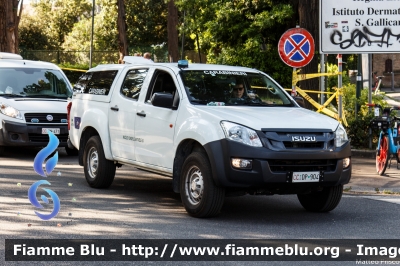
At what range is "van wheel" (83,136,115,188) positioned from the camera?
39.1 feet

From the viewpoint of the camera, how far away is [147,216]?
9867mm

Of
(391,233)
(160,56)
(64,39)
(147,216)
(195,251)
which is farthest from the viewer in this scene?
(64,39)

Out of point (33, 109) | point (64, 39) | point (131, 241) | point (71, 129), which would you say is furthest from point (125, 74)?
point (64, 39)

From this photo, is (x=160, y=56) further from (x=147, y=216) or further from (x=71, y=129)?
(x=147, y=216)

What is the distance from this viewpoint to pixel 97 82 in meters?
12.6

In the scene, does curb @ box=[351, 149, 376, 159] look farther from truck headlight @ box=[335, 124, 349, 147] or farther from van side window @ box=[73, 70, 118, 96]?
truck headlight @ box=[335, 124, 349, 147]

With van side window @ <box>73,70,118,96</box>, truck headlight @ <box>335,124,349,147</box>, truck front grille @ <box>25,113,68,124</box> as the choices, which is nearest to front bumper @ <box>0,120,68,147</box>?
truck front grille @ <box>25,113,68,124</box>

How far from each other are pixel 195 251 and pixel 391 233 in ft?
7.95

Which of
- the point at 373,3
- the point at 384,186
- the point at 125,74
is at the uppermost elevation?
the point at 373,3

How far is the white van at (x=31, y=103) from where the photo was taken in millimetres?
16500

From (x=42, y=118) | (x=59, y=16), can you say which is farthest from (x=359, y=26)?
(x=59, y=16)

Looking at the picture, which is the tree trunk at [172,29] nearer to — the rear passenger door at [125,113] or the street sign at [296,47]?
the street sign at [296,47]

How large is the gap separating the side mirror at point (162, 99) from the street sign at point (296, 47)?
697cm

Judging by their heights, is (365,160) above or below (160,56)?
below
